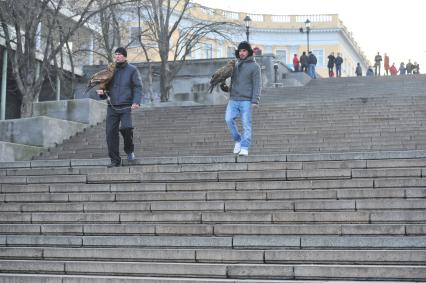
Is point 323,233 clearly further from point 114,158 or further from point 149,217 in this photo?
point 114,158

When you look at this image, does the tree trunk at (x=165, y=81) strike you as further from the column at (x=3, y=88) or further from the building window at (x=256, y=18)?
the building window at (x=256, y=18)

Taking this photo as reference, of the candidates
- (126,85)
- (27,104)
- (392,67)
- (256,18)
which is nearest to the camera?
(126,85)

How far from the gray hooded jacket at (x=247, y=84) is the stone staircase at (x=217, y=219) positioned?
123 centimetres

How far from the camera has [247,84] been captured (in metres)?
11.4

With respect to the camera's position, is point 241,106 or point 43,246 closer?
point 43,246

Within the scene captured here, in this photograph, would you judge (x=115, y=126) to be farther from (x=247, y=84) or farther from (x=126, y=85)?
(x=247, y=84)

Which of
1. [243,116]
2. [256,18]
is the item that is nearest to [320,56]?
[256,18]

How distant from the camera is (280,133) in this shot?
49.5ft

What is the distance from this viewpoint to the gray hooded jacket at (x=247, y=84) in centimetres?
1134

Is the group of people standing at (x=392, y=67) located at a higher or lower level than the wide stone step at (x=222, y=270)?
higher

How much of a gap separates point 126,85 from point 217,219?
3.65 metres

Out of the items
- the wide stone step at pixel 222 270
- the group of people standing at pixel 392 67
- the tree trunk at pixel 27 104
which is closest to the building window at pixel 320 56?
the group of people standing at pixel 392 67

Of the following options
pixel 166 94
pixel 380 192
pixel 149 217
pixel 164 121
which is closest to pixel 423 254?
pixel 380 192

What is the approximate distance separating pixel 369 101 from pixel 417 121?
2692mm
